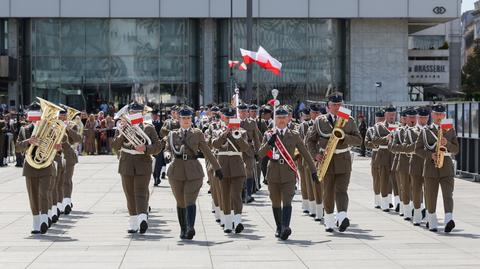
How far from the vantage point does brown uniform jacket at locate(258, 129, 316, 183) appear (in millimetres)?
12742

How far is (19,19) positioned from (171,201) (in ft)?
115

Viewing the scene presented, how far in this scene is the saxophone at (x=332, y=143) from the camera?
13228 mm

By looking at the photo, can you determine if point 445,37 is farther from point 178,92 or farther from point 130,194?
point 130,194

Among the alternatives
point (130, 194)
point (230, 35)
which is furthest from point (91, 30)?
point (130, 194)

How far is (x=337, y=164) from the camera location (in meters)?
13.5

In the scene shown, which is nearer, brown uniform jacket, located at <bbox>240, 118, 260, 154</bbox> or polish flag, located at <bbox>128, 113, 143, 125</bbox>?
polish flag, located at <bbox>128, 113, 143, 125</bbox>

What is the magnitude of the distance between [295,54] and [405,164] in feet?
123

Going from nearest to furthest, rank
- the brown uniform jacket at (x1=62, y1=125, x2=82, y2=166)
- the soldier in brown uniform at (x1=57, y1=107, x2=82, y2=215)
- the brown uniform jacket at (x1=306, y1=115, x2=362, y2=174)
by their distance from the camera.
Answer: the brown uniform jacket at (x1=306, y1=115, x2=362, y2=174) → the brown uniform jacket at (x1=62, y1=125, x2=82, y2=166) → the soldier in brown uniform at (x1=57, y1=107, x2=82, y2=215)

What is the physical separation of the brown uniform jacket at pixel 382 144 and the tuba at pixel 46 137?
5680 millimetres

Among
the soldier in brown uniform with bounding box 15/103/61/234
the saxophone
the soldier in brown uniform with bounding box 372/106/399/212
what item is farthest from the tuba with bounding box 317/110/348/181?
the soldier in brown uniform with bounding box 15/103/61/234

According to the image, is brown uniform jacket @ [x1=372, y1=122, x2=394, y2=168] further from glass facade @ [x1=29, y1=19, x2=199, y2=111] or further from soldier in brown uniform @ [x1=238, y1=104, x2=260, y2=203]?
glass facade @ [x1=29, y1=19, x2=199, y2=111]

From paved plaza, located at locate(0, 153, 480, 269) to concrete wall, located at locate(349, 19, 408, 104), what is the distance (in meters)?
34.5

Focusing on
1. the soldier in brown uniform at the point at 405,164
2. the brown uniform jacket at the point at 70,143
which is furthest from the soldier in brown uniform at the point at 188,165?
the soldier in brown uniform at the point at 405,164

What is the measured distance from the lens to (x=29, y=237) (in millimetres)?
13188
